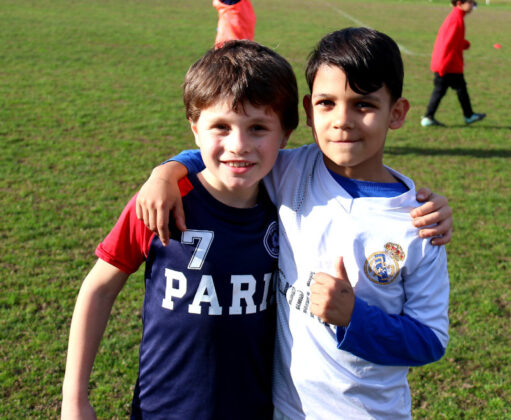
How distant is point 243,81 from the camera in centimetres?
163

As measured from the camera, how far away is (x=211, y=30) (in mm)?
17531

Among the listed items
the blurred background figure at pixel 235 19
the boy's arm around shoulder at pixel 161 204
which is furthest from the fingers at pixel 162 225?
the blurred background figure at pixel 235 19

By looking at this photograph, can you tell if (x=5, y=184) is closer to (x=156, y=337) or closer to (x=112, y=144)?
(x=112, y=144)

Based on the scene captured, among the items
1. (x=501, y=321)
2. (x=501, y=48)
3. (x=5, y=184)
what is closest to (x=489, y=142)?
(x=501, y=321)

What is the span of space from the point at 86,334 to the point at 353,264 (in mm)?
815

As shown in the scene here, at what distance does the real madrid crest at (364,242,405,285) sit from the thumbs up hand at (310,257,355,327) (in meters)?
0.10

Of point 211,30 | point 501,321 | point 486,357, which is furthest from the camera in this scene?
point 211,30

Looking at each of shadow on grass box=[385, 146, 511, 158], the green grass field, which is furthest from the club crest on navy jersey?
shadow on grass box=[385, 146, 511, 158]

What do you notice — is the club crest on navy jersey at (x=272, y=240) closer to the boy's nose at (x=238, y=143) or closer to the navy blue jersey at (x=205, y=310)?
the navy blue jersey at (x=205, y=310)

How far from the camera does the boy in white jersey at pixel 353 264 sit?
Result: 1.52 metres

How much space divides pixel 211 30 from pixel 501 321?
50.4 ft

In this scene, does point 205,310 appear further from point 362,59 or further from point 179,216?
point 362,59

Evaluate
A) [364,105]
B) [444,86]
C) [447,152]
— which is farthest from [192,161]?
[444,86]

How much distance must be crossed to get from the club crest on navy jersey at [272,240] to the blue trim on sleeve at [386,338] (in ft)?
1.06
